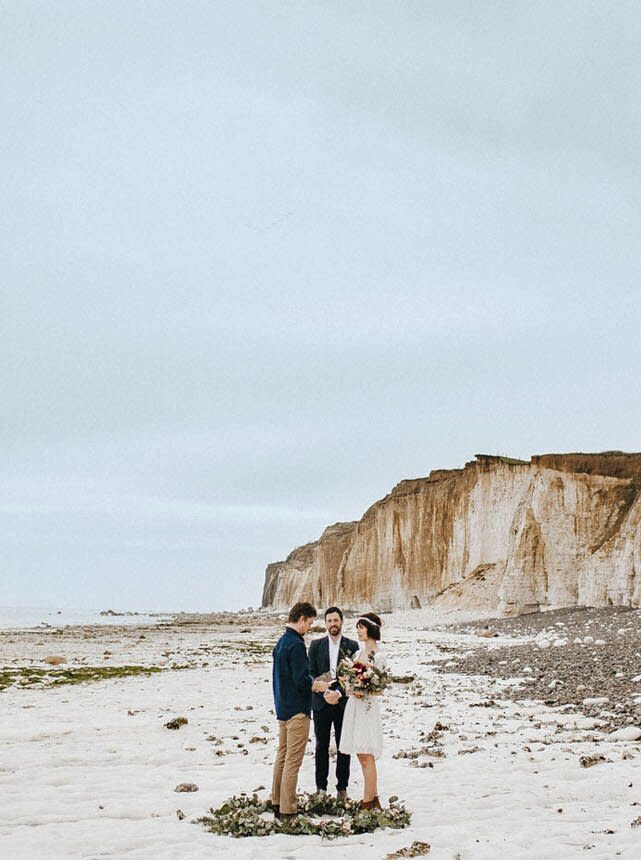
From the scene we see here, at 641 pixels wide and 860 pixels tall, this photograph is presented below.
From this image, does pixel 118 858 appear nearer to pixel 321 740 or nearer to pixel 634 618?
pixel 321 740

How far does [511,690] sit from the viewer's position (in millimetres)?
14016

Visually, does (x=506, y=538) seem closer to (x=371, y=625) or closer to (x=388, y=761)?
(x=388, y=761)

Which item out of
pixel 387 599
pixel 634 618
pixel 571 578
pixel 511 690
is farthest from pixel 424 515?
pixel 511 690

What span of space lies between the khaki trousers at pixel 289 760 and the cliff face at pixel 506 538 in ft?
105

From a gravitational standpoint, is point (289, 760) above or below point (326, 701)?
below

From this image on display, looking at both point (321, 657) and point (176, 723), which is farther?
Answer: point (176, 723)

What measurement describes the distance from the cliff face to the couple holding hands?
31.6 m

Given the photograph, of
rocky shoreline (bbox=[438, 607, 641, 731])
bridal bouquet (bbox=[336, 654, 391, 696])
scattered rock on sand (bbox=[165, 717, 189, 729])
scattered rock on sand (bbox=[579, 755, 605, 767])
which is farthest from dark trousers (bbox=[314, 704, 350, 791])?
scattered rock on sand (bbox=[165, 717, 189, 729])

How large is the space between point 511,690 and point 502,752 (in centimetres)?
506

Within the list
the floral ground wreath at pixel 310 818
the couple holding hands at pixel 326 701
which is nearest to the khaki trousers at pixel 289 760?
the couple holding hands at pixel 326 701

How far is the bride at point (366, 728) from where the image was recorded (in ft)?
23.0

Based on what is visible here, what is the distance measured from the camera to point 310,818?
7.04m

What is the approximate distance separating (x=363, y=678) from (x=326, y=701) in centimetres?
63

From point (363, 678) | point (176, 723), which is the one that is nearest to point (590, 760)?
point (363, 678)
